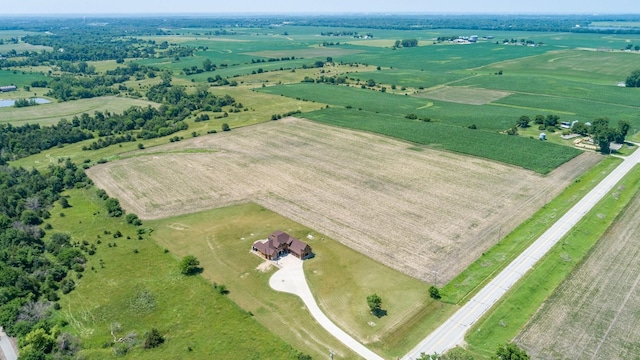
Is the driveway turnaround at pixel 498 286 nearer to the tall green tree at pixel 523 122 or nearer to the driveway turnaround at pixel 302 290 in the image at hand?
the driveway turnaround at pixel 302 290

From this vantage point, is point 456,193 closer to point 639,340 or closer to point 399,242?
point 399,242

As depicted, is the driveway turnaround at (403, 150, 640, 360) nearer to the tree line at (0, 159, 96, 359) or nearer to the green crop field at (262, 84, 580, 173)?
the green crop field at (262, 84, 580, 173)

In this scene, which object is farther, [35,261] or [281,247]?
[281,247]

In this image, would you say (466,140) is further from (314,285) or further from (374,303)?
(374,303)

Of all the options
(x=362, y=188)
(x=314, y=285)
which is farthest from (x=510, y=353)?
(x=362, y=188)

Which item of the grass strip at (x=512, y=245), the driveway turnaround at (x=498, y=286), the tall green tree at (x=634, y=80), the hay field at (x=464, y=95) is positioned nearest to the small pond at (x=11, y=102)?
the hay field at (x=464, y=95)

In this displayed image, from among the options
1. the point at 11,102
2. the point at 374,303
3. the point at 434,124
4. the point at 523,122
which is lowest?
the point at 374,303

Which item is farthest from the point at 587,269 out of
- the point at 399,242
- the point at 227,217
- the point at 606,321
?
the point at 227,217
